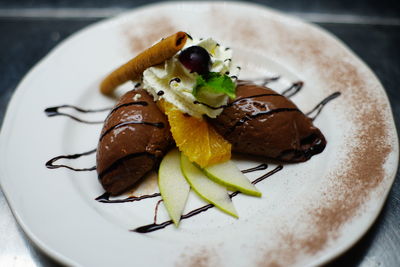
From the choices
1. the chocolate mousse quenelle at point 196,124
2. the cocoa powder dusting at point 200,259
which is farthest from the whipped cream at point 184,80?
the cocoa powder dusting at point 200,259

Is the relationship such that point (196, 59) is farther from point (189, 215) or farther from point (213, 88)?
point (189, 215)

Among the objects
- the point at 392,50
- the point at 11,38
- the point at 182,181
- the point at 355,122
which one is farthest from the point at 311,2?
the point at 11,38

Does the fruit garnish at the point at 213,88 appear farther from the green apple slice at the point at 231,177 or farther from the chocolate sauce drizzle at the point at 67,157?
the chocolate sauce drizzle at the point at 67,157

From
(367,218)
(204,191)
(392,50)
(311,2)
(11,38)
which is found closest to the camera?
(367,218)

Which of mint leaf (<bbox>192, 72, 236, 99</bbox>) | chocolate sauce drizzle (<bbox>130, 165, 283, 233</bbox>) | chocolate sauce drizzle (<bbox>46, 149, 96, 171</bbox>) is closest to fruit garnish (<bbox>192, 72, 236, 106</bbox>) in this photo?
mint leaf (<bbox>192, 72, 236, 99</bbox>)

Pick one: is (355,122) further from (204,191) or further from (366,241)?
(204,191)

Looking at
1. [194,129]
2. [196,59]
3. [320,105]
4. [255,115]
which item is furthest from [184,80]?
[320,105]

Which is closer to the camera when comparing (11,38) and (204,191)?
(204,191)
